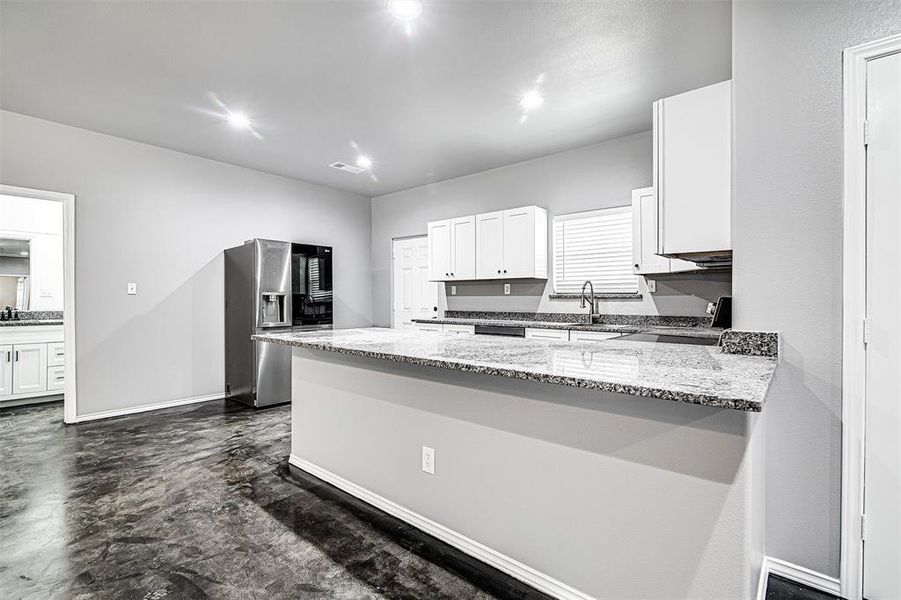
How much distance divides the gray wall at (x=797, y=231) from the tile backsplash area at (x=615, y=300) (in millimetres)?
2083

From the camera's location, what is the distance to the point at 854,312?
1646mm

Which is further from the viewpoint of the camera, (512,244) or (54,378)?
(54,378)

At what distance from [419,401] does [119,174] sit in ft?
13.4

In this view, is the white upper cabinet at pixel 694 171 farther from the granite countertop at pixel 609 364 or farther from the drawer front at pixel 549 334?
the drawer front at pixel 549 334

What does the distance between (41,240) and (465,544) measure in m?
6.28

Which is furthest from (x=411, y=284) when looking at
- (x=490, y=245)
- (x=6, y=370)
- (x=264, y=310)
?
(x=6, y=370)

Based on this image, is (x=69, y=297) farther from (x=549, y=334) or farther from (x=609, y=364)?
(x=609, y=364)

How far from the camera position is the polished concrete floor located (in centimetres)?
170

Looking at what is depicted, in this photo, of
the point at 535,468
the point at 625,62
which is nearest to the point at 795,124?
the point at 625,62

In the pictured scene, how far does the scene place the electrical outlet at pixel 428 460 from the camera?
6.68ft

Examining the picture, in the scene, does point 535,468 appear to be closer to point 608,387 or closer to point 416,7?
point 608,387

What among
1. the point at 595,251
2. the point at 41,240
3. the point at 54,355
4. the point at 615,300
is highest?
the point at 41,240

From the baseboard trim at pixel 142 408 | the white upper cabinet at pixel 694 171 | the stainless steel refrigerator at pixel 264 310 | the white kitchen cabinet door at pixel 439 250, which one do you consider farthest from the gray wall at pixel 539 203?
the baseboard trim at pixel 142 408

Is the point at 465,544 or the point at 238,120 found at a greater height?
the point at 238,120
